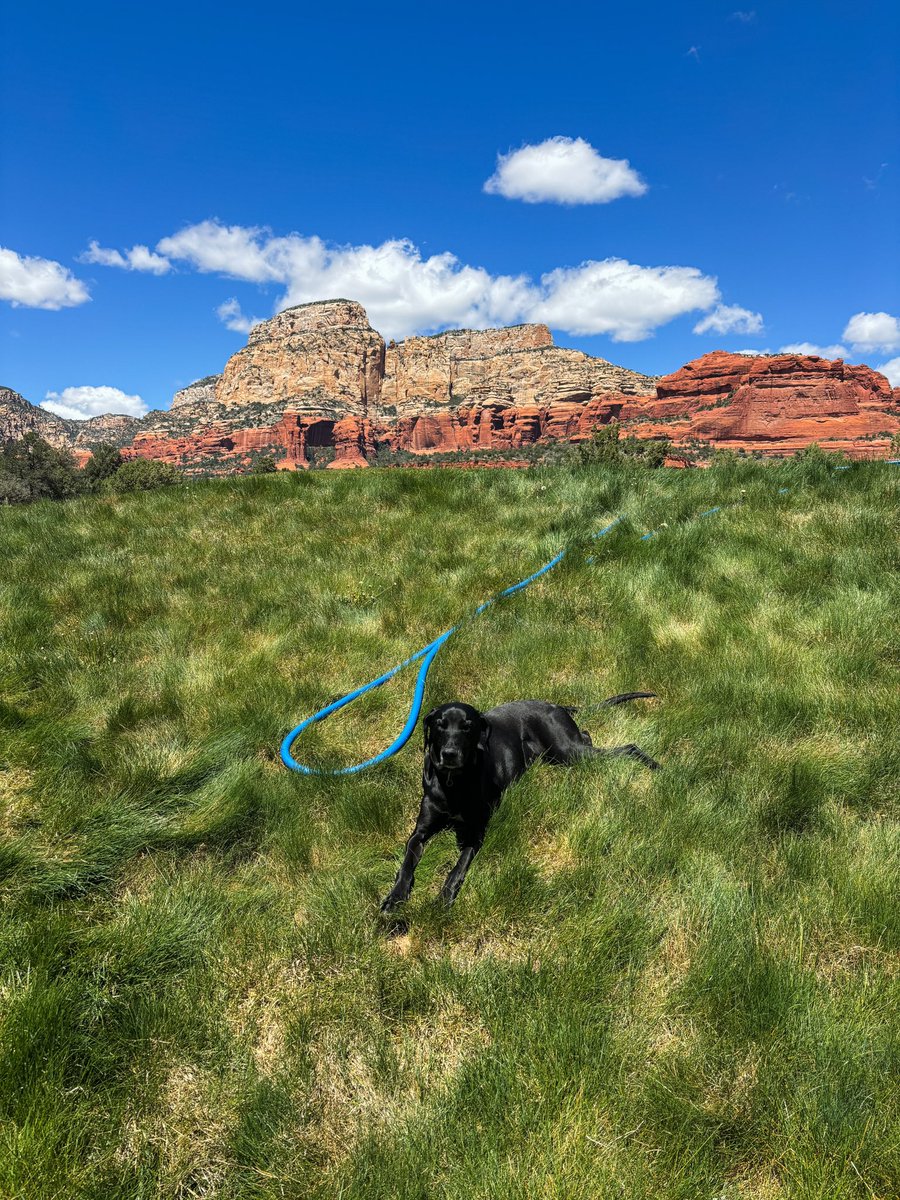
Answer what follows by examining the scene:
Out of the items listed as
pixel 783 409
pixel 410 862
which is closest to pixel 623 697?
pixel 410 862

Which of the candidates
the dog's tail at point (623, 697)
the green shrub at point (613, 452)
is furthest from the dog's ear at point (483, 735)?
the green shrub at point (613, 452)

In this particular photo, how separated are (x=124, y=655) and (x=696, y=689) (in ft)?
15.7

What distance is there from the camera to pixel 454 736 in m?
2.89

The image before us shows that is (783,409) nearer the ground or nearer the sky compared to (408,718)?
nearer the sky

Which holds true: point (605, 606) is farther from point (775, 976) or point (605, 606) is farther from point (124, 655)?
point (124, 655)

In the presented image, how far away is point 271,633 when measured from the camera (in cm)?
522

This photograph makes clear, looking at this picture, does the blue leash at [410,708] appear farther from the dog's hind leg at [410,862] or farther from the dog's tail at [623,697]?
the dog's tail at [623,697]

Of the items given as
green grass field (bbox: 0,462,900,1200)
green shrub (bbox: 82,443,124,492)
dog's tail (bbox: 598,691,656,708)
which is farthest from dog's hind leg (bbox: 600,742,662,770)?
green shrub (bbox: 82,443,124,492)

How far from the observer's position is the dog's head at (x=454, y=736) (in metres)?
2.82

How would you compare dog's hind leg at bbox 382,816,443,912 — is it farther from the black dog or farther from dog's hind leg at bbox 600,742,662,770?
dog's hind leg at bbox 600,742,662,770

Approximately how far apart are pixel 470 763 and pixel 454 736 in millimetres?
175

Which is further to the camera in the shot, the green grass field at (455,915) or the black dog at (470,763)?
the black dog at (470,763)

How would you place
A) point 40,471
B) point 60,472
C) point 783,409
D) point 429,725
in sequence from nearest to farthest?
point 429,725
point 40,471
point 60,472
point 783,409

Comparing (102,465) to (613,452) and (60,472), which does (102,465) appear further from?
(613,452)
